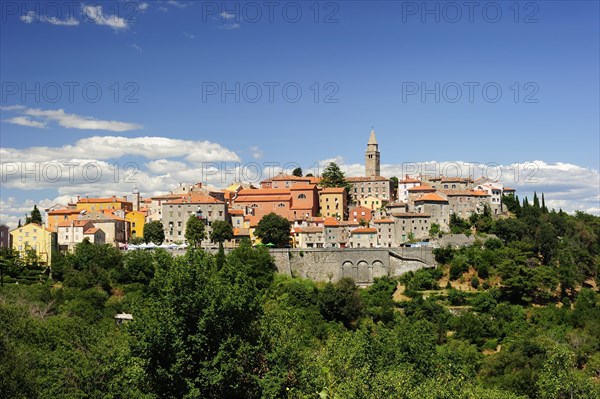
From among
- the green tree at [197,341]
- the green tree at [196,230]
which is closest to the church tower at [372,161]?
the green tree at [196,230]

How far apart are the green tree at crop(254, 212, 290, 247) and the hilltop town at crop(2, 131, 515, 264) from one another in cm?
199

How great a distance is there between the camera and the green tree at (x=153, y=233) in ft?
232

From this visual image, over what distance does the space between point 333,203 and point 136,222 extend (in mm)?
22436

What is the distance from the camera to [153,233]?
70.6 m

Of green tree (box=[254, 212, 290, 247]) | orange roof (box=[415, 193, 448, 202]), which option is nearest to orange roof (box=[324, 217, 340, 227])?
green tree (box=[254, 212, 290, 247])

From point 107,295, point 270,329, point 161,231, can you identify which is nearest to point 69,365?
point 270,329

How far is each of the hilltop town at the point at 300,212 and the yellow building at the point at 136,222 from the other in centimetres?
11

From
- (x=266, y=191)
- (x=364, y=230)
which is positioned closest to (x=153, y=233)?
(x=266, y=191)

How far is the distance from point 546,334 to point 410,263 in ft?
55.0

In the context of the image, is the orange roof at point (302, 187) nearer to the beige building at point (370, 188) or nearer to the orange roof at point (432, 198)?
the beige building at point (370, 188)

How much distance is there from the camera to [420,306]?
182ft

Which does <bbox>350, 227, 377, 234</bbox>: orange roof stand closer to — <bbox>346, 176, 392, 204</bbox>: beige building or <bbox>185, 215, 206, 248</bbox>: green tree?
<bbox>346, 176, 392, 204</bbox>: beige building

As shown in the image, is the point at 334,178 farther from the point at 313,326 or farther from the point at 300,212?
the point at 313,326

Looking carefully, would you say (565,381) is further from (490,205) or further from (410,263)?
(490,205)
